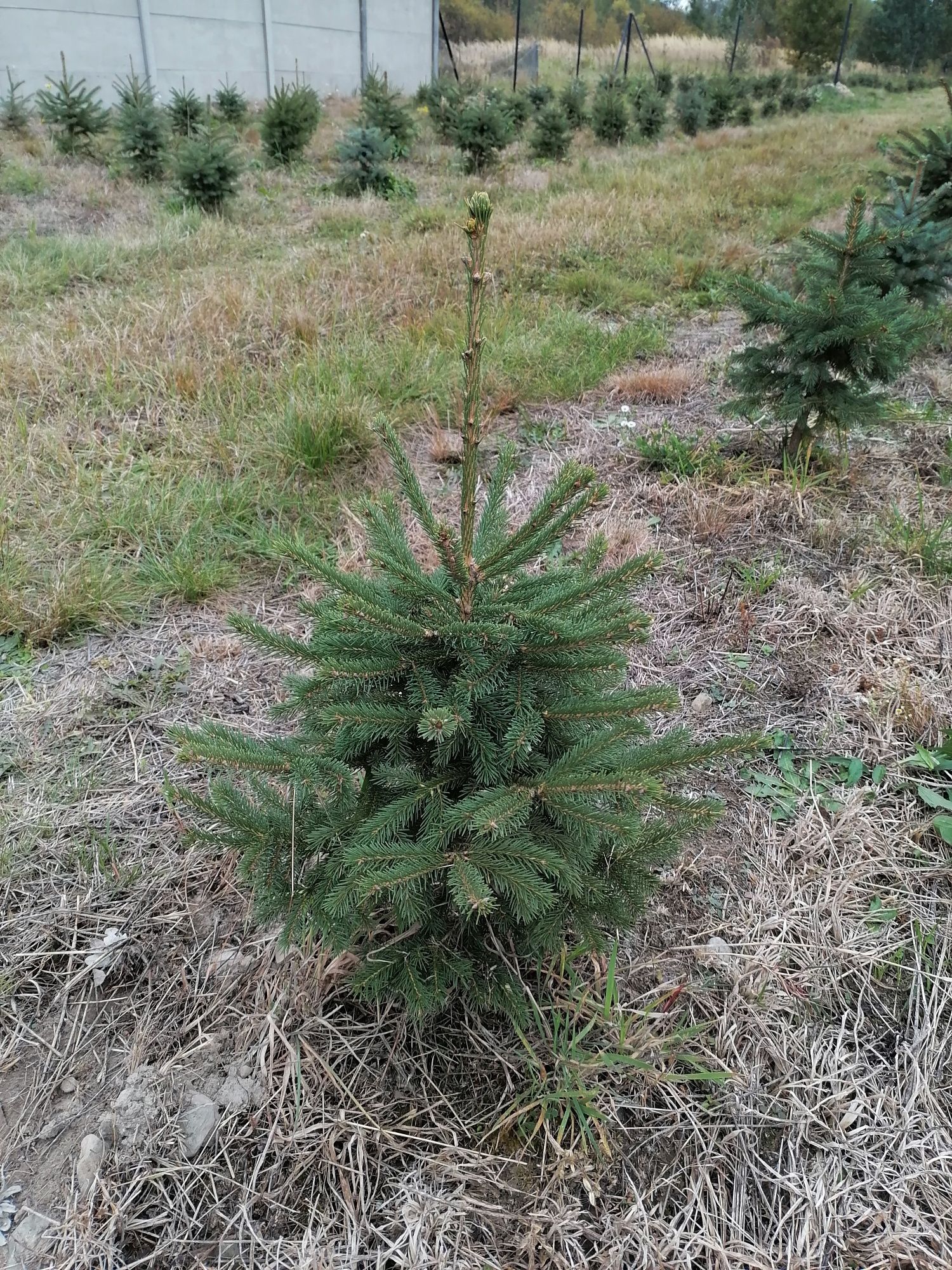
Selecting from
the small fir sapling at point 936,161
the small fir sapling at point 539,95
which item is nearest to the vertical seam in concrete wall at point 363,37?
the small fir sapling at point 539,95

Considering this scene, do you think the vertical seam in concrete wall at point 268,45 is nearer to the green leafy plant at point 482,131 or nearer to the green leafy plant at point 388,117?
the green leafy plant at point 388,117

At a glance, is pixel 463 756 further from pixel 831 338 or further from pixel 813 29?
pixel 813 29

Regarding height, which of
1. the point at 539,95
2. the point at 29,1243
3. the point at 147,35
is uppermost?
the point at 147,35

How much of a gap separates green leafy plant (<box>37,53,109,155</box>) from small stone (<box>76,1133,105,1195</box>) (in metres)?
11.6

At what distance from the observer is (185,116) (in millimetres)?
10344

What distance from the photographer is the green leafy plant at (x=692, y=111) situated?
15281 mm

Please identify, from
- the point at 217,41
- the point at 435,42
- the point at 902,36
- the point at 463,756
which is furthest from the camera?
the point at 902,36

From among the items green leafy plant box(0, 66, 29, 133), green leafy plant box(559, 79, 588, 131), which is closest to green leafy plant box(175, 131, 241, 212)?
green leafy plant box(0, 66, 29, 133)

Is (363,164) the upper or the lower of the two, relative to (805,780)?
upper

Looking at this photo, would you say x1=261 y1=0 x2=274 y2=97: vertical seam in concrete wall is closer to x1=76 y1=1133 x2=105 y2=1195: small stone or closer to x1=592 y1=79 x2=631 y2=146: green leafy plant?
x1=592 y1=79 x2=631 y2=146: green leafy plant

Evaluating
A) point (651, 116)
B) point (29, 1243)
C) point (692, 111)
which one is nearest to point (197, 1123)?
point (29, 1243)

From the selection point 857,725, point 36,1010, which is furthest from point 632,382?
point 36,1010

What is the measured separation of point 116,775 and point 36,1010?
0.67 m

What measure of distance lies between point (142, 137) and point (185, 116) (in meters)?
2.17
